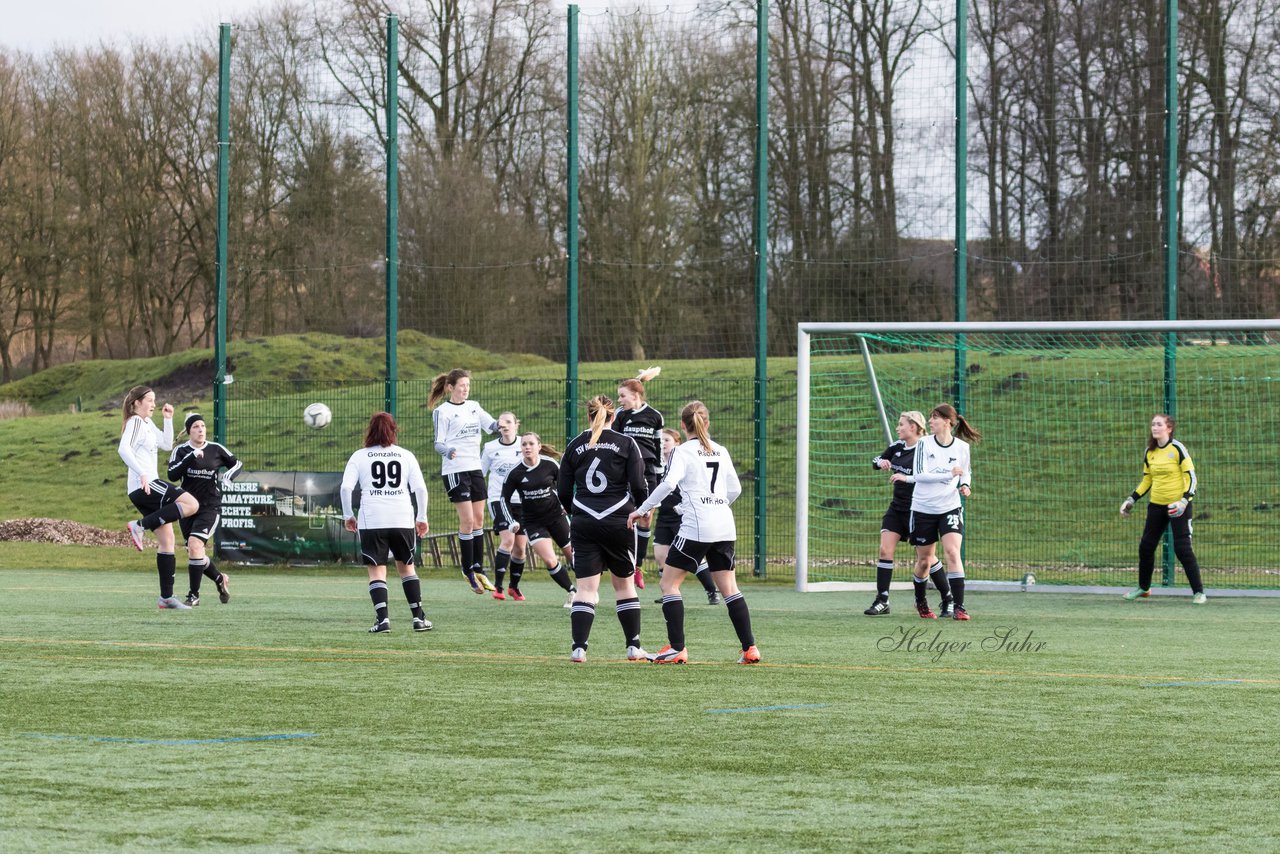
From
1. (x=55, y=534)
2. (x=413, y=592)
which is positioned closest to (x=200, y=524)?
(x=413, y=592)

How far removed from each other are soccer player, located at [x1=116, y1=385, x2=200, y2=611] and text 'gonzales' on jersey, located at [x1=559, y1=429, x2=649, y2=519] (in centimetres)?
561

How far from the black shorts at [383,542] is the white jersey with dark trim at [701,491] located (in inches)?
105

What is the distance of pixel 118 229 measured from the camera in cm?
3956

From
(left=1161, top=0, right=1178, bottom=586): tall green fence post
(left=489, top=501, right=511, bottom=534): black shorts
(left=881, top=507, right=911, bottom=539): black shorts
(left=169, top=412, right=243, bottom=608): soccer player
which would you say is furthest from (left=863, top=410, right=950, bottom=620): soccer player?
(left=1161, top=0, right=1178, bottom=586): tall green fence post

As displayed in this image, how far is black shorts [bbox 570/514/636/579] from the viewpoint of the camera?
1017 cm

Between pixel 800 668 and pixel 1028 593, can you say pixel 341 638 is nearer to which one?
pixel 800 668

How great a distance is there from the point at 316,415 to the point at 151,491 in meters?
8.25

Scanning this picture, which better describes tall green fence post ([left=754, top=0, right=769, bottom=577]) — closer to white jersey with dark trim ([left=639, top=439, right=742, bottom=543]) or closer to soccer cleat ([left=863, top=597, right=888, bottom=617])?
soccer cleat ([left=863, top=597, right=888, bottom=617])

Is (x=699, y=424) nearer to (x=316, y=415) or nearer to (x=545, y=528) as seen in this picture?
(x=545, y=528)

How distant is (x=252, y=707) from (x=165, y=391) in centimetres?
2875

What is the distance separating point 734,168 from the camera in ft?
71.5

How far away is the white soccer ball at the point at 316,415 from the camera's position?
22.8 m

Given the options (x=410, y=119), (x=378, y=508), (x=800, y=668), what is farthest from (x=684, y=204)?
(x=800, y=668)

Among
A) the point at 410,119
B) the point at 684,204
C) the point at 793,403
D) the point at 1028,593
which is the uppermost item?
the point at 410,119
